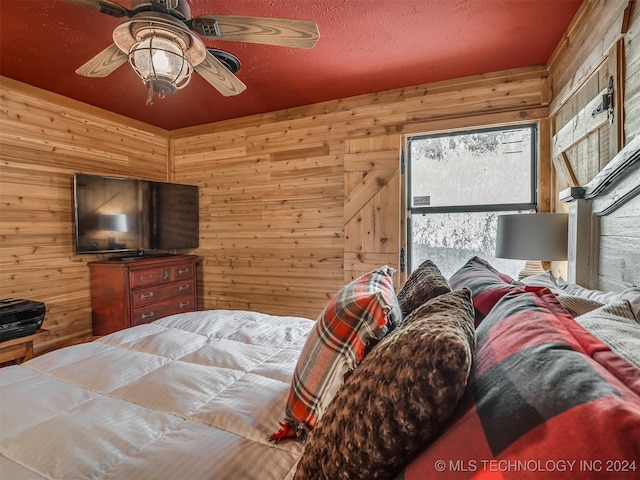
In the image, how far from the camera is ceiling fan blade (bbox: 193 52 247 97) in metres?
1.81

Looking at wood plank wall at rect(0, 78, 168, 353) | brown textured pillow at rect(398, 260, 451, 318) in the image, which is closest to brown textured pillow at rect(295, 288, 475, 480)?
brown textured pillow at rect(398, 260, 451, 318)

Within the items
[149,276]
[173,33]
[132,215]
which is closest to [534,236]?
[173,33]

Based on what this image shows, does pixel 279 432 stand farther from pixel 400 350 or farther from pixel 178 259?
pixel 178 259

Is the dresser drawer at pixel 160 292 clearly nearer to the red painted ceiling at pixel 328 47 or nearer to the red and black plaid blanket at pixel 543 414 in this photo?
the red painted ceiling at pixel 328 47

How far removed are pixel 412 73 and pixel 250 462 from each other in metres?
3.04

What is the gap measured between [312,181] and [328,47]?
1395 millimetres

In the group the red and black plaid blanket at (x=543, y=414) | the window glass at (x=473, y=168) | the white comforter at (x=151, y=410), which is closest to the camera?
the red and black plaid blanket at (x=543, y=414)

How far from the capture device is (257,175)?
386 centimetres

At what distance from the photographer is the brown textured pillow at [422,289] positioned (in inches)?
47.3

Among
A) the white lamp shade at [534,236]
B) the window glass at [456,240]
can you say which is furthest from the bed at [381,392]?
the window glass at [456,240]

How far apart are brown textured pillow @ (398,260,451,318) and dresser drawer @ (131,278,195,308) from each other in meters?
2.86

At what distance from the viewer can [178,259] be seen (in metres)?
3.76

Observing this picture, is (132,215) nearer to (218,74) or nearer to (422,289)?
(218,74)

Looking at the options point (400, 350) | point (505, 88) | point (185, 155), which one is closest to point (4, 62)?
point (185, 155)
